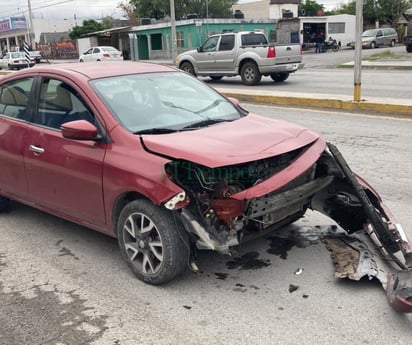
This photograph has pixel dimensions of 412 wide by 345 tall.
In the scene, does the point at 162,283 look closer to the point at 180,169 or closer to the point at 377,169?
the point at 180,169

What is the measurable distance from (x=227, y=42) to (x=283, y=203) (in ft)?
54.0

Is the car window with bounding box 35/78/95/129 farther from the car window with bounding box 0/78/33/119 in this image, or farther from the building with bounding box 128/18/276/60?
the building with bounding box 128/18/276/60

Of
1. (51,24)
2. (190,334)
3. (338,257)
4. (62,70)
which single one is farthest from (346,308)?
(51,24)

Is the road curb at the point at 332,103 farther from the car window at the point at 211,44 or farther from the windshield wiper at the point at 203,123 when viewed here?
the windshield wiper at the point at 203,123

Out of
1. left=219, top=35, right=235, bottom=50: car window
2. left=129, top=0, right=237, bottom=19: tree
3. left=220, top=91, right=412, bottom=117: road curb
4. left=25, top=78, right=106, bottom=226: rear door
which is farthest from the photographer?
left=129, top=0, right=237, bottom=19: tree

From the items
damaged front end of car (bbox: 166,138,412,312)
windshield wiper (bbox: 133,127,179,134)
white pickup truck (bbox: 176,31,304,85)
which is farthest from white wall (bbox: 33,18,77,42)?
damaged front end of car (bbox: 166,138,412,312)

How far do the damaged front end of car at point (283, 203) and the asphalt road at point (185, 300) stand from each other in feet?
0.67

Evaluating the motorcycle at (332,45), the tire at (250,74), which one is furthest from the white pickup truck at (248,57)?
the motorcycle at (332,45)

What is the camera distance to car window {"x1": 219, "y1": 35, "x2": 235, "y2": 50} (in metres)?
19.2

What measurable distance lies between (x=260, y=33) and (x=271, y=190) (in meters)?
16.7

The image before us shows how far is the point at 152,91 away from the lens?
4652 millimetres

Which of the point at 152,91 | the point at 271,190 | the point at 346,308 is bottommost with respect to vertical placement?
the point at 346,308

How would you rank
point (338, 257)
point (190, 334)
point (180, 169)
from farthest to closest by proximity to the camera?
1. point (338, 257)
2. point (180, 169)
3. point (190, 334)

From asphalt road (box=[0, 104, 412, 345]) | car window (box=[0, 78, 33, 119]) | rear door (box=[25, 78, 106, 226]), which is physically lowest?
asphalt road (box=[0, 104, 412, 345])
